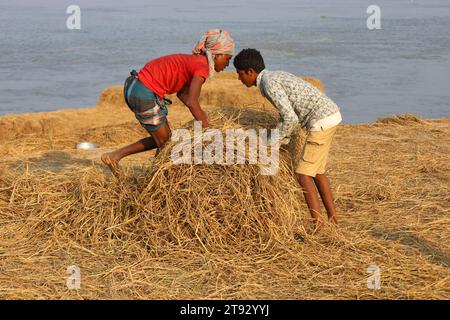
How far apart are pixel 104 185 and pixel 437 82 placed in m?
12.8

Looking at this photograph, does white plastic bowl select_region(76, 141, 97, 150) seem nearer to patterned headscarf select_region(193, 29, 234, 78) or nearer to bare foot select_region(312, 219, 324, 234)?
patterned headscarf select_region(193, 29, 234, 78)

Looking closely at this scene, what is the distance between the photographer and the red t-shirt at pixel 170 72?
17.2 ft

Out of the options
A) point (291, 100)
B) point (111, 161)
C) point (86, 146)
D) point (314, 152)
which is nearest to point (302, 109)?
point (291, 100)

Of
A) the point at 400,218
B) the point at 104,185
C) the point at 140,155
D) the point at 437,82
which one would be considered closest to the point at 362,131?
the point at 140,155

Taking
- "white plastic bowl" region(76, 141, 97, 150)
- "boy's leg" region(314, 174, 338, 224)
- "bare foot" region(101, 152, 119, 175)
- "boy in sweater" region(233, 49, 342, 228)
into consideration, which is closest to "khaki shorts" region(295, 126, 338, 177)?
"boy in sweater" region(233, 49, 342, 228)

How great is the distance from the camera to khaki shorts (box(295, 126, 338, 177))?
16.7ft


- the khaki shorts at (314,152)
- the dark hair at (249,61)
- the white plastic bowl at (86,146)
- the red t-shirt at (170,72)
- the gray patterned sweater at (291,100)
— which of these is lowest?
the white plastic bowl at (86,146)

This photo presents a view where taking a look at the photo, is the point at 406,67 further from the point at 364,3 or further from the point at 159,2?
the point at 159,2

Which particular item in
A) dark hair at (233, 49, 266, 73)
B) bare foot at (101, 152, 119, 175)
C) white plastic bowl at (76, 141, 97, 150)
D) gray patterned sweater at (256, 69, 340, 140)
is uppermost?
dark hair at (233, 49, 266, 73)

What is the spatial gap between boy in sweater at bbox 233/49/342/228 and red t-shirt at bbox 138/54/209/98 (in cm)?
35

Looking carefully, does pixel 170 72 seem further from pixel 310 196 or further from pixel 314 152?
pixel 310 196

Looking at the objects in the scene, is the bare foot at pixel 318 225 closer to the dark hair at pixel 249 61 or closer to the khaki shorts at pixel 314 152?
the khaki shorts at pixel 314 152

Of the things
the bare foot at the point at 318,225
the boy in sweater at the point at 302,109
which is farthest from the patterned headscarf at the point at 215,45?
the bare foot at the point at 318,225

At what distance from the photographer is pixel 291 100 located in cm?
510
